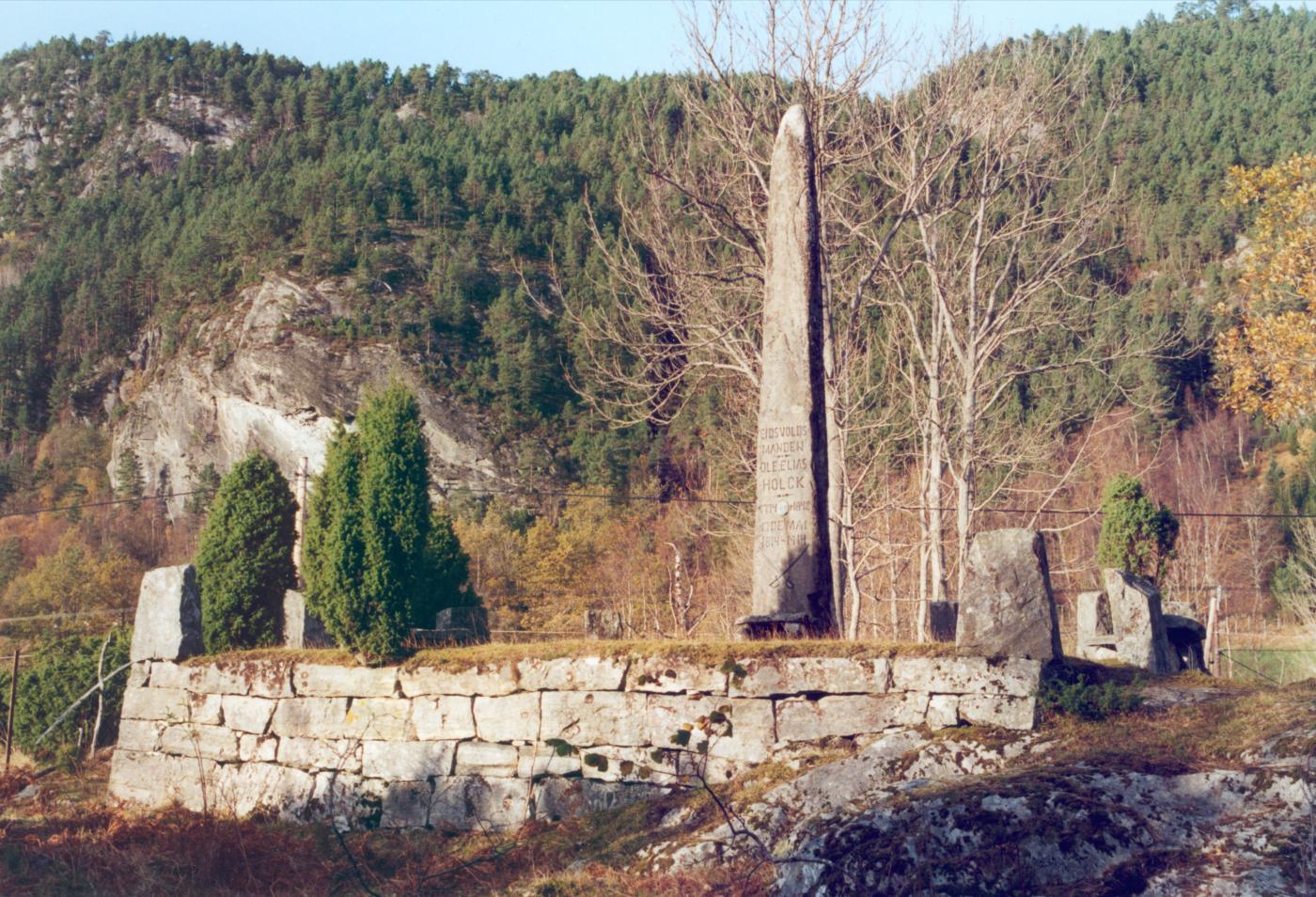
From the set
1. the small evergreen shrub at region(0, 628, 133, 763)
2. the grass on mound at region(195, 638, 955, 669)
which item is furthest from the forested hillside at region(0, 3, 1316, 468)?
the grass on mound at region(195, 638, 955, 669)

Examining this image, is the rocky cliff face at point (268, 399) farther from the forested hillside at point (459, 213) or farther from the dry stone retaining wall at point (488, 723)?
the dry stone retaining wall at point (488, 723)

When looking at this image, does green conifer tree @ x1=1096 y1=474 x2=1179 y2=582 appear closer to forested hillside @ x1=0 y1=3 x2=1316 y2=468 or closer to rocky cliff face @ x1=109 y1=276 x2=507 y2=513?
forested hillside @ x1=0 y1=3 x2=1316 y2=468

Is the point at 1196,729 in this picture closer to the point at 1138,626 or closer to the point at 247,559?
the point at 1138,626

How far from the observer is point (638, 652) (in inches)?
341

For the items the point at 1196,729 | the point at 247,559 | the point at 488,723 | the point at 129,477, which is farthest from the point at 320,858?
the point at 129,477

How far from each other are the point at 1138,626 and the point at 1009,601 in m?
2.16

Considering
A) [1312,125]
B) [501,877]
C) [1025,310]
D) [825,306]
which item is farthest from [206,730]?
[1312,125]

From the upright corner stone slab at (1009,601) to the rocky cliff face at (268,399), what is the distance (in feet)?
155

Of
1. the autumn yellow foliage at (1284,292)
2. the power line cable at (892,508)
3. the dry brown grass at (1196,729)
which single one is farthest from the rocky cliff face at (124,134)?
the dry brown grass at (1196,729)

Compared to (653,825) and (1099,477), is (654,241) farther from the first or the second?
(1099,477)

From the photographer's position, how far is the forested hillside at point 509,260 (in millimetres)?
40469

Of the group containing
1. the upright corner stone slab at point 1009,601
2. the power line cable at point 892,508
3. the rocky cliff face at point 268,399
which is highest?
the rocky cliff face at point 268,399

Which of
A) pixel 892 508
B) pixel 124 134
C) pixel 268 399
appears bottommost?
pixel 892 508

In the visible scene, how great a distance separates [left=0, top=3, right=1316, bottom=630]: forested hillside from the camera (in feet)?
133
